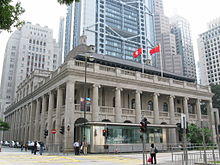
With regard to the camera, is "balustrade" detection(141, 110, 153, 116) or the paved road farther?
"balustrade" detection(141, 110, 153, 116)

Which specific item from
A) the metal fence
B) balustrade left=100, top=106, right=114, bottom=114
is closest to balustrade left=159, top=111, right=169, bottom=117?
balustrade left=100, top=106, right=114, bottom=114

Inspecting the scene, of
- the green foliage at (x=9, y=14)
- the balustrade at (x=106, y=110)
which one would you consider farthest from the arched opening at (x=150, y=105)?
the green foliage at (x=9, y=14)

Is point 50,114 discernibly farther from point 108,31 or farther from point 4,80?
point 108,31

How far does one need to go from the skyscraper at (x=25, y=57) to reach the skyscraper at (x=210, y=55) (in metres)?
94.0

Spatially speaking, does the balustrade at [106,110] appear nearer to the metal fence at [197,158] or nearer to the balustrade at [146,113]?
the balustrade at [146,113]

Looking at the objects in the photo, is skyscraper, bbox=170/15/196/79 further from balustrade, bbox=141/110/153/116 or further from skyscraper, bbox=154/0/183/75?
balustrade, bbox=141/110/153/116

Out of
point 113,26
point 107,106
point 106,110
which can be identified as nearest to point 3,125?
point 107,106

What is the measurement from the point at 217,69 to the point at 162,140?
120149 millimetres

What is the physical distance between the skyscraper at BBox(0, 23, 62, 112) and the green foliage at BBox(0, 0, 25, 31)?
112 meters

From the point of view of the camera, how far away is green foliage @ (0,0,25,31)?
9516mm

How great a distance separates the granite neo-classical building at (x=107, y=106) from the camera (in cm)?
3038

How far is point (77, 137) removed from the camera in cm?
3653

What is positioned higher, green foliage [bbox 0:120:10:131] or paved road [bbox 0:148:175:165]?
green foliage [bbox 0:120:10:131]

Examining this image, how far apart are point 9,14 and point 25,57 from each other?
116 m
